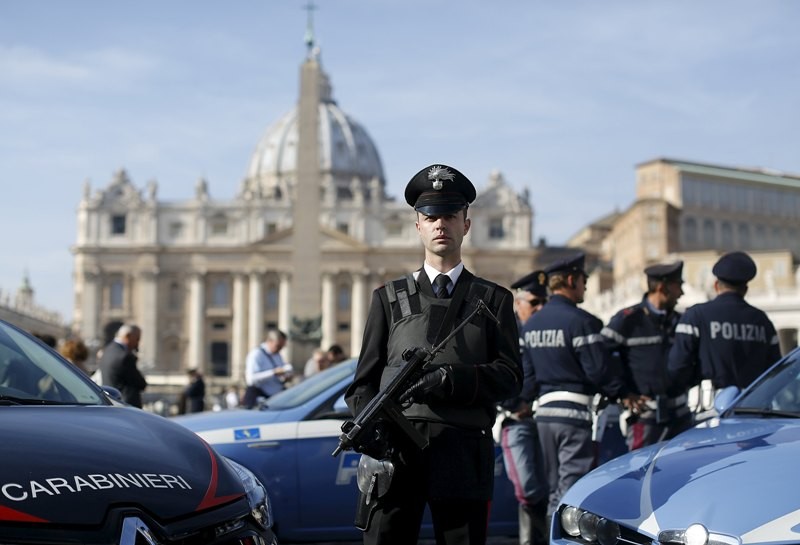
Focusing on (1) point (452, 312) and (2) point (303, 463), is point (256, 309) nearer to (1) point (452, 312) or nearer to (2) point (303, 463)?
A: (2) point (303, 463)

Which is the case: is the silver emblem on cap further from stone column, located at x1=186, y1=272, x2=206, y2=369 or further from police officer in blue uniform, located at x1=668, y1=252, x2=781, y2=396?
stone column, located at x1=186, y1=272, x2=206, y2=369

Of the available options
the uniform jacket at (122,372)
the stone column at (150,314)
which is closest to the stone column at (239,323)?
the stone column at (150,314)

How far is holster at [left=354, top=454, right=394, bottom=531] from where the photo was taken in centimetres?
423

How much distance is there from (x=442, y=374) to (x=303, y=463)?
3.75 metres

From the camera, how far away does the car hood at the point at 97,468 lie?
11.4 ft

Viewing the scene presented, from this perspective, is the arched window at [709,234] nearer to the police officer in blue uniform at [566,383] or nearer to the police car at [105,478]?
the police officer in blue uniform at [566,383]

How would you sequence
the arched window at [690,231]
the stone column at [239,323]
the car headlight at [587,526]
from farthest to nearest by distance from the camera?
the stone column at [239,323]
the arched window at [690,231]
the car headlight at [587,526]

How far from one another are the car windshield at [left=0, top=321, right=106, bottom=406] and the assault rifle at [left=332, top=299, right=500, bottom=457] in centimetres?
109

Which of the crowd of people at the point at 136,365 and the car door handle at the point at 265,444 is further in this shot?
the crowd of people at the point at 136,365

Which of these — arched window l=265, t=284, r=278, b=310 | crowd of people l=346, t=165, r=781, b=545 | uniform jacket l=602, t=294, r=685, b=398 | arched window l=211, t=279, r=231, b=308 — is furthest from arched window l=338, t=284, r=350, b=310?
uniform jacket l=602, t=294, r=685, b=398

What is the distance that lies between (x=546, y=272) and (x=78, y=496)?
15.5ft

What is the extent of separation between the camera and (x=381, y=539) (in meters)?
4.32

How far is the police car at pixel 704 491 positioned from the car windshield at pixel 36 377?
192 centimetres

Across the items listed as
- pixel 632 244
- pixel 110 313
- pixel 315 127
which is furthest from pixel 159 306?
pixel 315 127
